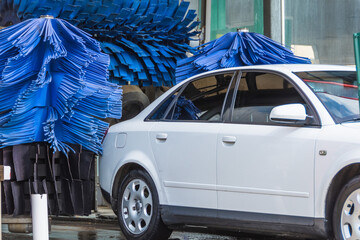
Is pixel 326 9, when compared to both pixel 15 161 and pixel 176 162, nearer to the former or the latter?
pixel 176 162

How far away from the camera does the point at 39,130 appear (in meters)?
7.02

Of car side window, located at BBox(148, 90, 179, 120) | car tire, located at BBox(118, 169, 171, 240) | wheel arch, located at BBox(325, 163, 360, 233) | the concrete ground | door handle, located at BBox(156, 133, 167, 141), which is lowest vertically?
the concrete ground

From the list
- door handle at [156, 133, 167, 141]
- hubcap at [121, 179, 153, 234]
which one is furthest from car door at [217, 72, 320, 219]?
hubcap at [121, 179, 153, 234]

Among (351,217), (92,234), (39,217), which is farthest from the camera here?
(92,234)

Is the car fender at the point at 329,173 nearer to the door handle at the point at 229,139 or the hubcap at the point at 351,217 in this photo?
the hubcap at the point at 351,217

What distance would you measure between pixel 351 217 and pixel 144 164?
2.31 meters

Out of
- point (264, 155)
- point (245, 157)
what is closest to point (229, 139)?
point (245, 157)

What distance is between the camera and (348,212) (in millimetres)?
6098

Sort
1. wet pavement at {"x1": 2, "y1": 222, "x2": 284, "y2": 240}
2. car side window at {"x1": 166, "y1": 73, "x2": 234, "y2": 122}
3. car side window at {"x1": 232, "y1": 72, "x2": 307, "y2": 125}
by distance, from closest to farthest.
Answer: car side window at {"x1": 232, "y1": 72, "x2": 307, "y2": 125} → car side window at {"x1": 166, "y1": 73, "x2": 234, "y2": 122} → wet pavement at {"x1": 2, "y1": 222, "x2": 284, "y2": 240}

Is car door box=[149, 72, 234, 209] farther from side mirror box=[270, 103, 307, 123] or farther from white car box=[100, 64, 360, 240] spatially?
side mirror box=[270, 103, 307, 123]

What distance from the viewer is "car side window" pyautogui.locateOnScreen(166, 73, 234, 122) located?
7.46 m

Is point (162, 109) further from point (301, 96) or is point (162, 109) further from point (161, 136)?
point (301, 96)

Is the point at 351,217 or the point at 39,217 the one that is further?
the point at 39,217

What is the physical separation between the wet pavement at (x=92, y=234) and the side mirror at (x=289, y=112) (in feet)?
7.56
